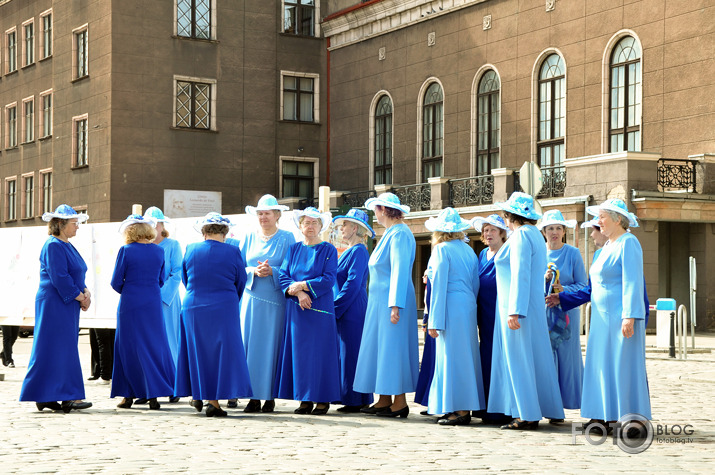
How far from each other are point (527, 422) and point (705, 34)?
1959 centimetres

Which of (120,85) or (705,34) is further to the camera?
(120,85)

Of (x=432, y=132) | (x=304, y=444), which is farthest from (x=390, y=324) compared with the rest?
(x=432, y=132)

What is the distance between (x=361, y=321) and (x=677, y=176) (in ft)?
56.3

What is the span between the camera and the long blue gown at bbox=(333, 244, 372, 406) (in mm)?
12367

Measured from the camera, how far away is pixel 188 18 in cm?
4172

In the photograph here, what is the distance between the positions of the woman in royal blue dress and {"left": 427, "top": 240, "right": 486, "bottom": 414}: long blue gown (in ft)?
3.63

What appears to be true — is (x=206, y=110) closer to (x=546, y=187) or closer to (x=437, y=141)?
(x=437, y=141)

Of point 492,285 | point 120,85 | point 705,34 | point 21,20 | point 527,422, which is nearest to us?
point 527,422

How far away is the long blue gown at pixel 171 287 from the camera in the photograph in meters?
14.1

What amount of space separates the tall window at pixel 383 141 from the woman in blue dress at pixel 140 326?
2753 cm

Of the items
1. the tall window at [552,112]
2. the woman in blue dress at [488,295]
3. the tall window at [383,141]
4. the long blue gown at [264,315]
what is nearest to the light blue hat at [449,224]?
the woman in blue dress at [488,295]

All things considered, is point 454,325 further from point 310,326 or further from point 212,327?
point 212,327

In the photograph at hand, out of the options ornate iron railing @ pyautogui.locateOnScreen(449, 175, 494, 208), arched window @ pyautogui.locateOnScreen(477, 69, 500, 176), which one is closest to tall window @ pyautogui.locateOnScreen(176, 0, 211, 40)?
arched window @ pyautogui.locateOnScreen(477, 69, 500, 176)

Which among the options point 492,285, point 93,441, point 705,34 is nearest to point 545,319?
point 492,285
